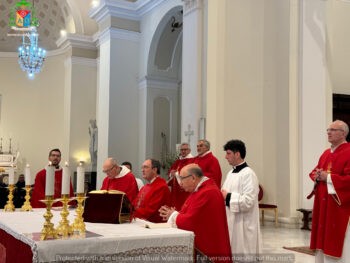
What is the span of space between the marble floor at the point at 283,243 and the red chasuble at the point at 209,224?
72.8 inches

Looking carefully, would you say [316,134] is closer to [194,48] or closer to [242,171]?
[194,48]

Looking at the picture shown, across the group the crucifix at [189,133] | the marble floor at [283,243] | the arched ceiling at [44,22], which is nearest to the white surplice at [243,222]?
the marble floor at [283,243]

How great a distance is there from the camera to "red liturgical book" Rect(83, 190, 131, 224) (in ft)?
13.7

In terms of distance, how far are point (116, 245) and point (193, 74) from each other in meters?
7.77

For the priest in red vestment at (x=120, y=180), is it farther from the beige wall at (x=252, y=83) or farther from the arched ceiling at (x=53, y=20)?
the arched ceiling at (x=53, y=20)

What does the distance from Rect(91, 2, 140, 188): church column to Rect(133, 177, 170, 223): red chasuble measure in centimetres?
982

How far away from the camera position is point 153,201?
17.5ft

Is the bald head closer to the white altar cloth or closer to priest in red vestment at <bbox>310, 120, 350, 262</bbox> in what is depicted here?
priest in red vestment at <bbox>310, 120, 350, 262</bbox>

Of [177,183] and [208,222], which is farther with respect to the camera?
[177,183]

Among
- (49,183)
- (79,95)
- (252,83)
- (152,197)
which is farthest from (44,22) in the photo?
(49,183)

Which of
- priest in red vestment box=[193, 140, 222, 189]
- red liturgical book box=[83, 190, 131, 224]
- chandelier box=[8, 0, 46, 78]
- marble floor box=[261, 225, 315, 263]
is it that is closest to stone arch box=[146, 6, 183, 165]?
chandelier box=[8, 0, 46, 78]

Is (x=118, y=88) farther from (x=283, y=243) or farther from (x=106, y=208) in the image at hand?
(x=106, y=208)

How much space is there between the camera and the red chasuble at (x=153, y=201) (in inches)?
207

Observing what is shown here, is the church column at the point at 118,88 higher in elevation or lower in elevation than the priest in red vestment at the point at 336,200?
higher
